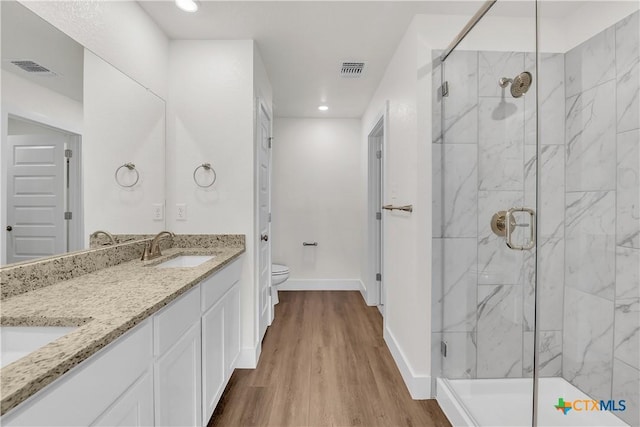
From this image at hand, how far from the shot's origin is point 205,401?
148 cm

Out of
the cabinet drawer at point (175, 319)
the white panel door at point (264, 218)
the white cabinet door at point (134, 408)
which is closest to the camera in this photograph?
the white cabinet door at point (134, 408)

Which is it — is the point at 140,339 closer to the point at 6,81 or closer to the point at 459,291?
the point at 6,81

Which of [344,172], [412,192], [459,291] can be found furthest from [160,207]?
[344,172]

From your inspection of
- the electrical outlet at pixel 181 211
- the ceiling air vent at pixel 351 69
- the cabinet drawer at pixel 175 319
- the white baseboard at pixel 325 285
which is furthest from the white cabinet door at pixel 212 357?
the white baseboard at pixel 325 285

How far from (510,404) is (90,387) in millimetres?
1852

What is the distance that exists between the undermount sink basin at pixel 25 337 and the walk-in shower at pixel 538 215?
183 cm

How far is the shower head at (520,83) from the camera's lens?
1442 mm

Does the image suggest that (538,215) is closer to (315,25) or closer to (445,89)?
(445,89)

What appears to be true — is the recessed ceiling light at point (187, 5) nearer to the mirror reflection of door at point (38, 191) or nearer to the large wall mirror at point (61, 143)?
the large wall mirror at point (61, 143)

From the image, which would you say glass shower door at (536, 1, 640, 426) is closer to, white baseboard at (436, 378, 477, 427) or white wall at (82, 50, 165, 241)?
white baseboard at (436, 378, 477, 427)

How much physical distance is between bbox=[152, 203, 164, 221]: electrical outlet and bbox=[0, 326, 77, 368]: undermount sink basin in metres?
1.32

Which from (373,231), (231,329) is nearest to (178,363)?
(231,329)

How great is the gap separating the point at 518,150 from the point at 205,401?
199cm

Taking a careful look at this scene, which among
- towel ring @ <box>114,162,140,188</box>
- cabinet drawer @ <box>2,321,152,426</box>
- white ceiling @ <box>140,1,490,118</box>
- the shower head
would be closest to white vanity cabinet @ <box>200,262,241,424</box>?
cabinet drawer @ <box>2,321,152,426</box>
